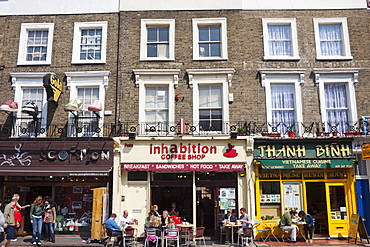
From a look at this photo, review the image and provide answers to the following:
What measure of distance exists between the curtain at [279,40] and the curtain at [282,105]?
1.45m

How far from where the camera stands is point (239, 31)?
46.9 ft

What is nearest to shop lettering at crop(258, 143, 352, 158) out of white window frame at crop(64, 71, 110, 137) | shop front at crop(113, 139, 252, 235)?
shop front at crop(113, 139, 252, 235)

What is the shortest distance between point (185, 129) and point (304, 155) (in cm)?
467

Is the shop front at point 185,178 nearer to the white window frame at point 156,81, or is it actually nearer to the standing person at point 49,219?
the white window frame at point 156,81

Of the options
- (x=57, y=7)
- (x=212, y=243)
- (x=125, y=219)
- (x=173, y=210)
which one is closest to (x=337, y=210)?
(x=212, y=243)

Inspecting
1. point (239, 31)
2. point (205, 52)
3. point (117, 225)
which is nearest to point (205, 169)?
point (117, 225)

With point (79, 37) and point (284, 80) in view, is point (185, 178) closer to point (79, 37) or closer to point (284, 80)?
point (284, 80)

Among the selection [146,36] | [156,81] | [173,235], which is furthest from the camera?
[146,36]

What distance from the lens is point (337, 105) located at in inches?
544

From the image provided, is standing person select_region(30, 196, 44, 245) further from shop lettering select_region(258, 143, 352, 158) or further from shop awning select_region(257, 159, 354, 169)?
shop lettering select_region(258, 143, 352, 158)

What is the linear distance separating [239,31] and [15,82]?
31.5 feet

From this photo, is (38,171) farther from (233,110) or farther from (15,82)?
(233,110)

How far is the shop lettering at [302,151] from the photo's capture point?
1300cm

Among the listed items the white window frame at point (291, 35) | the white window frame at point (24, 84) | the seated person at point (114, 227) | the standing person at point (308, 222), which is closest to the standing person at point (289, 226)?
the standing person at point (308, 222)
